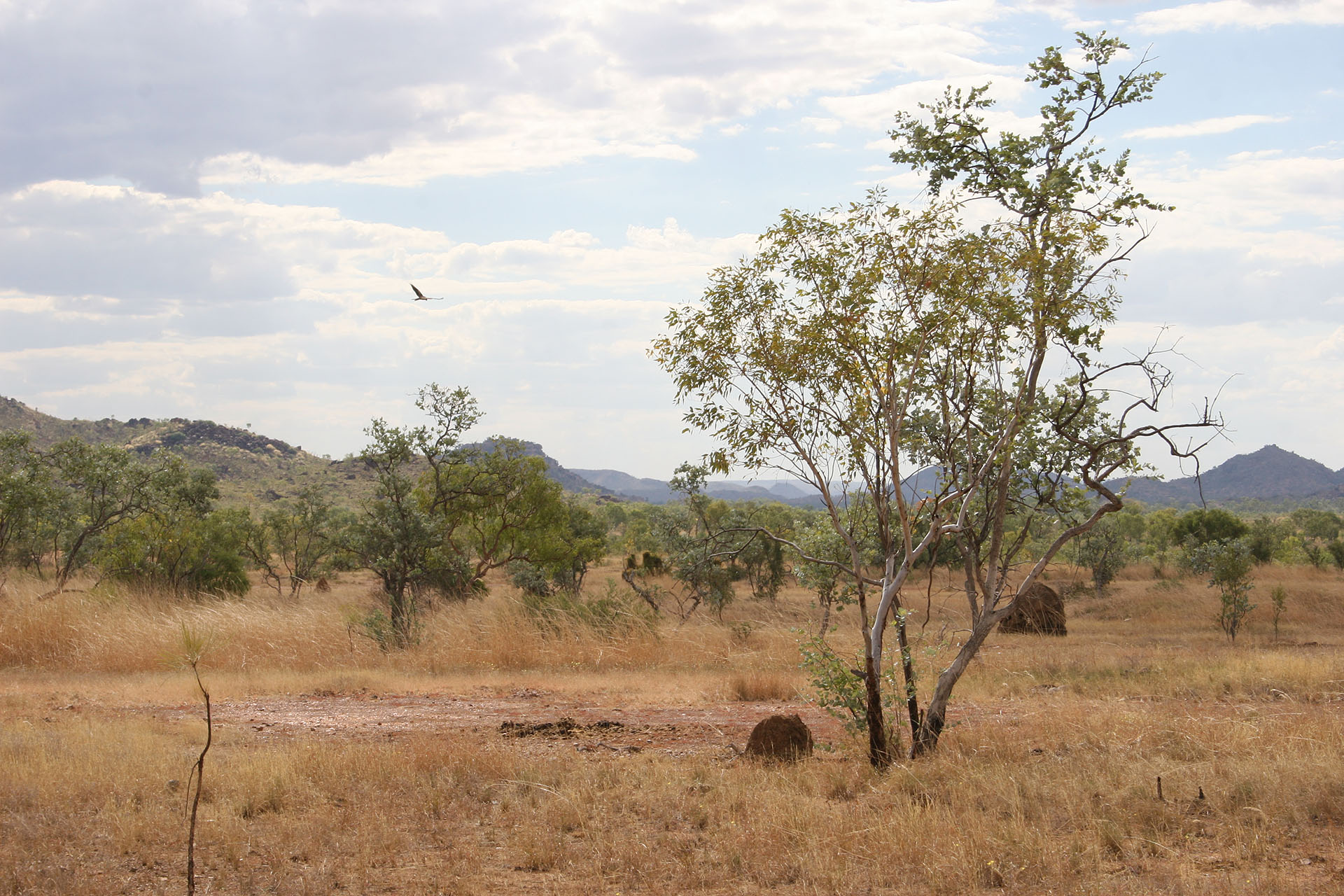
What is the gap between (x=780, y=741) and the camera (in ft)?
28.7

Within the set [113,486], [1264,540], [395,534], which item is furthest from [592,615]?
[1264,540]

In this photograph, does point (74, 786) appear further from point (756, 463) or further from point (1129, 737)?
point (1129, 737)

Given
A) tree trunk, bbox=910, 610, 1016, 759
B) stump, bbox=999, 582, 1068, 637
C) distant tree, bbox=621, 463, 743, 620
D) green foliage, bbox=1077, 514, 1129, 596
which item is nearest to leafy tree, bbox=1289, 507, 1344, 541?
green foliage, bbox=1077, 514, 1129, 596

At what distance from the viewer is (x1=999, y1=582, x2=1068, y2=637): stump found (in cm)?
2264

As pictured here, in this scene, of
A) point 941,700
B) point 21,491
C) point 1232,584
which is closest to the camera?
point 941,700

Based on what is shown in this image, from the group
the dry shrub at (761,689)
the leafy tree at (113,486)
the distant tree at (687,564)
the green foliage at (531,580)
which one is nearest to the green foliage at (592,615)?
the distant tree at (687,564)

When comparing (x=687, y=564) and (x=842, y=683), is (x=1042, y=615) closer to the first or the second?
(x=687, y=564)

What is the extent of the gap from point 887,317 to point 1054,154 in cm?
239

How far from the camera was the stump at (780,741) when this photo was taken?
8.69 m

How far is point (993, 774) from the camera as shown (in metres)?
7.55

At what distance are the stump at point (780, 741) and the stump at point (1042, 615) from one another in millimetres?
15566

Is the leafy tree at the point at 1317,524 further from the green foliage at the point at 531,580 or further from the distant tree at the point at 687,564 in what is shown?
the green foliage at the point at 531,580

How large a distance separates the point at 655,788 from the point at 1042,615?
17474 millimetres

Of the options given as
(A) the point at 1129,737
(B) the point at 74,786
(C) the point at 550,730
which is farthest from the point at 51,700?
(A) the point at 1129,737
